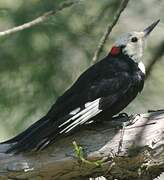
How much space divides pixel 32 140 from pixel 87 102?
0.25 meters

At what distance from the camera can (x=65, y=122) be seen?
247cm

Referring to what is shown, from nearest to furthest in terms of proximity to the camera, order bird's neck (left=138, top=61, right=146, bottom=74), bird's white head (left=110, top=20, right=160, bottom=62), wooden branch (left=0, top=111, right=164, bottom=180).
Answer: wooden branch (left=0, top=111, right=164, bottom=180)
bird's neck (left=138, top=61, right=146, bottom=74)
bird's white head (left=110, top=20, right=160, bottom=62)

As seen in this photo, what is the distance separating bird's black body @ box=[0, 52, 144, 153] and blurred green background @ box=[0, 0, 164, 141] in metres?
0.25

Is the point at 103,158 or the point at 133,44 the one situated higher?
the point at 133,44

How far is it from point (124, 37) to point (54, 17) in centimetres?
35

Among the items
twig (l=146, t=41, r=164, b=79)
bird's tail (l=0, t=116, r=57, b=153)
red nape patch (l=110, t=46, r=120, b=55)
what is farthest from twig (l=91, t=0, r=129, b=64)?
bird's tail (l=0, t=116, r=57, b=153)

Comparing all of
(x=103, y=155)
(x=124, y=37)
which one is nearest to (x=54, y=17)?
(x=124, y=37)

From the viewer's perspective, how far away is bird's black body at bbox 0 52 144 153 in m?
2.46

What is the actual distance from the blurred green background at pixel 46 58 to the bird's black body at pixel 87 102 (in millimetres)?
255

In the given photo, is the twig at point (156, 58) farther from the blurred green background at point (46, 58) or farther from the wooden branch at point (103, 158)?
the wooden branch at point (103, 158)

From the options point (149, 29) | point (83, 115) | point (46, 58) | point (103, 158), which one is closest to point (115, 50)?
point (149, 29)

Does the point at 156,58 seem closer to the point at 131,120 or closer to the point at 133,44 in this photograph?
the point at 133,44

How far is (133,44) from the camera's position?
111 inches

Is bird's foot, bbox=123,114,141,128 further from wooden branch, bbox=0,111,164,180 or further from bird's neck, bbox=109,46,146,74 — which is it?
bird's neck, bbox=109,46,146,74
